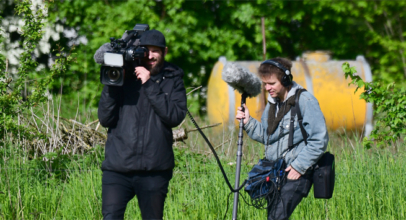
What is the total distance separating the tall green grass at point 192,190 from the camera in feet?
13.7

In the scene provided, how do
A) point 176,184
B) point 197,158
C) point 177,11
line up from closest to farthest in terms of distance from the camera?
1. point 176,184
2. point 197,158
3. point 177,11

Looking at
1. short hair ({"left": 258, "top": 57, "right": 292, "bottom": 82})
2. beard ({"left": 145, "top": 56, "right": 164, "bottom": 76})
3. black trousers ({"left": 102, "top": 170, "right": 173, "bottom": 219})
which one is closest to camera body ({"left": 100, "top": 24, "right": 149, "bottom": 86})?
beard ({"left": 145, "top": 56, "right": 164, "bottom": 76})

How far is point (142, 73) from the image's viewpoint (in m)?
2.89

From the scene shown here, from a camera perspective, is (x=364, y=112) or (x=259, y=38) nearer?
(x=364, y=112)

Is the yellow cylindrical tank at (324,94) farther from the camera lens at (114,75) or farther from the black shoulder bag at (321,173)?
the camera lens at (114,75)

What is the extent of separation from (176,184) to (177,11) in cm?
630

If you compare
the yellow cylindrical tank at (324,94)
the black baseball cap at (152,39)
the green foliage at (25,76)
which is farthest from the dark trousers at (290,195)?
Answer: the yellow cylindrical tank at (324,94)

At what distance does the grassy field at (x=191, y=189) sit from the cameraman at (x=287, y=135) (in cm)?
90

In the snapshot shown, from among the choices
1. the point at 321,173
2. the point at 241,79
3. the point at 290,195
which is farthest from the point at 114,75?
the point at 321,173

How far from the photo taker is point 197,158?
5.37 metres

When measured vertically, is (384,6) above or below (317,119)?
above

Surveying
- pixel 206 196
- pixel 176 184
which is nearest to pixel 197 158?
pixel 176 184

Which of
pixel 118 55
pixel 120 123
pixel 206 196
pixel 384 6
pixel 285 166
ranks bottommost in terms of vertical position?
pixel 206 196

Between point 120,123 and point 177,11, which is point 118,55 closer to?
point 120,123
